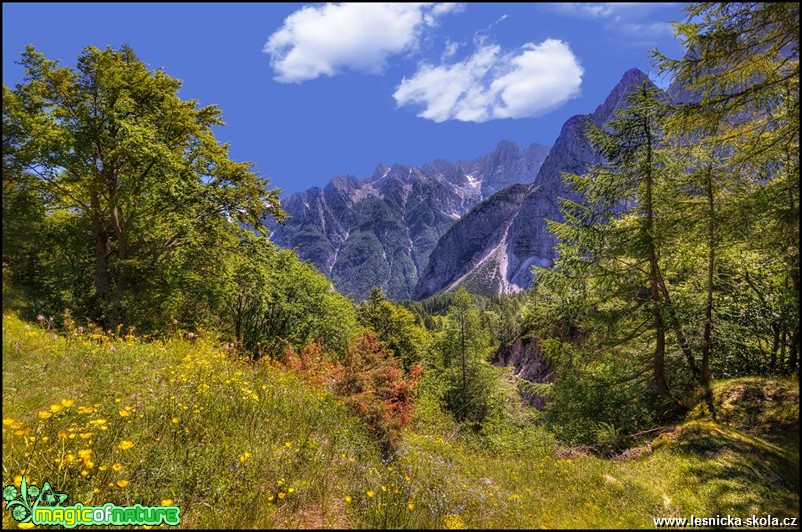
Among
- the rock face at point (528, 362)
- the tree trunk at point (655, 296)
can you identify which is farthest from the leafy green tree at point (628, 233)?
the rock face at point (528, 362)

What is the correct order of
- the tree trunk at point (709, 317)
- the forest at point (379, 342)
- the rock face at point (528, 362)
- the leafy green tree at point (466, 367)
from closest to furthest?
the forest at point (379, 342)
the tree trunk at point (709, 317)
the leafy green tree at point (466, 367)
the rock face at point (528, 362)

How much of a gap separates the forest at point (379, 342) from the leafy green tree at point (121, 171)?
9 centimetres

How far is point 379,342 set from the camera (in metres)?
12.2

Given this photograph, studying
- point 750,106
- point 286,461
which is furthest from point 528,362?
point 286,461

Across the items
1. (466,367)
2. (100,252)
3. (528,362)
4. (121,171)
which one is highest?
(121,171)

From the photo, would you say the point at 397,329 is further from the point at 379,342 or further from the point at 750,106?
the point at 750,106

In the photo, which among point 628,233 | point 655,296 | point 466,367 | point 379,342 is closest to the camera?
point 655,296

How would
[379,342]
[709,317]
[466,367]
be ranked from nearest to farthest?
1. [709,317]
2. [379,342]
3. [466,367]

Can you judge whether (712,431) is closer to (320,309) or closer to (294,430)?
(294,430)

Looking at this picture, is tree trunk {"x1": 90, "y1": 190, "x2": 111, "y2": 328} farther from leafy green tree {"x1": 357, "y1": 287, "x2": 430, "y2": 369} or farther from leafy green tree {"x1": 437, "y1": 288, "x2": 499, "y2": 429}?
leafy green tree {"x1": 357, "y1": 287, "x2": 430, "y2": 369}

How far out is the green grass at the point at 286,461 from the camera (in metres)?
3.97

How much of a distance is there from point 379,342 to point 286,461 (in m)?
7.39

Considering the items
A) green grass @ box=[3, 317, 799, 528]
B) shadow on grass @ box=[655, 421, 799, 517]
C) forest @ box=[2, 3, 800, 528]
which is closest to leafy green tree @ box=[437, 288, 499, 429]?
forest @ box=[2, 3, 800, 528]

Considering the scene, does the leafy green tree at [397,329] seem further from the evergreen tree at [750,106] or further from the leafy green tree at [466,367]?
the evergreen tree at [750,106]
